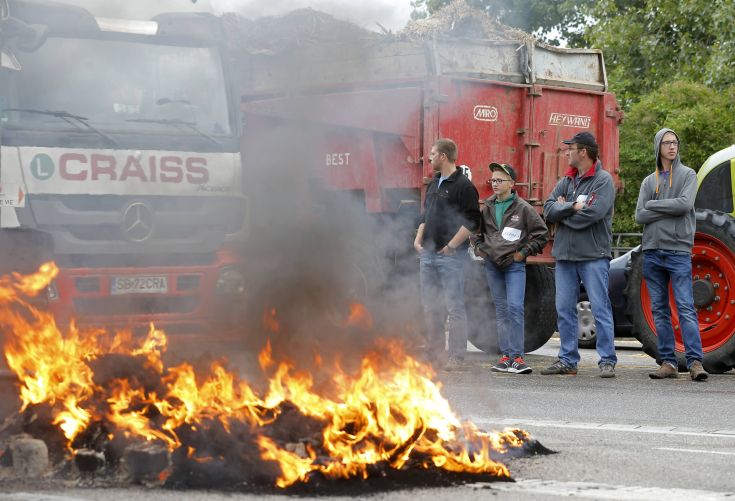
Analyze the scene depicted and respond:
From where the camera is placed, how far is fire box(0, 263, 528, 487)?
227 inches

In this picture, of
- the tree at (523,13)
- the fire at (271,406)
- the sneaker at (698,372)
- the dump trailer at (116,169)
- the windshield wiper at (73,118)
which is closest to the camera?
the fire at (271,406)

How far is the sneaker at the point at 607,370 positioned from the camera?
35.6 ft

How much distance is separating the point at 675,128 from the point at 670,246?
16613 mm

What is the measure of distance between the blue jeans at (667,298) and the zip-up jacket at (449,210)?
146cm

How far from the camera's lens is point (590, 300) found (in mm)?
10859

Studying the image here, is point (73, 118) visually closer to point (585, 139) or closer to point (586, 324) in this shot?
point (585, 139)

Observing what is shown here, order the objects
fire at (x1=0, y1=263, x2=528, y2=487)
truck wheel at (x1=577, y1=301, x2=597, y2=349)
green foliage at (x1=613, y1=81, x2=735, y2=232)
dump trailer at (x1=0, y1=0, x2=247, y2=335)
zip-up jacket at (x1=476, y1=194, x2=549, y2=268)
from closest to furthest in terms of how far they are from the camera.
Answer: fire at (x1=0, y1=263, x2=528, y2=487), dump trailer at (x1=0, y1=0, x2=247, y2=335), zip-up jacket at (x1=476, y1=194, x2=549, y2=268), truck wheel at (x1=577, y1=301, x2=597, y2=349), green foliage at (x1=613, y1=81, x2=735, y2=232)

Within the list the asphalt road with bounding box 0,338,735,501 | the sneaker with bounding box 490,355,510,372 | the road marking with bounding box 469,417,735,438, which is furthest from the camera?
the sneaker with bounding box 490,355,510,372

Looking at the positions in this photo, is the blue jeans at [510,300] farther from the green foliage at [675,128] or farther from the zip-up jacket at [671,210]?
the green foliage at [675,128]

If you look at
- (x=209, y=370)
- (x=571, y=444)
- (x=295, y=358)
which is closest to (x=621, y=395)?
(x=571, y=444)

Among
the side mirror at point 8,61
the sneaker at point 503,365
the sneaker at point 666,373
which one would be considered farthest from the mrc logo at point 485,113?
the side mirror at point 8,61

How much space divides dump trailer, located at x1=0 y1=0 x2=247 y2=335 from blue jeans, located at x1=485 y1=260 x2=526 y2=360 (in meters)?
3.21

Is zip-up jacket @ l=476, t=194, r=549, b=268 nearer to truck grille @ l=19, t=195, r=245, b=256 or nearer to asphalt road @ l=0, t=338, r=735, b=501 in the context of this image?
asphalt road @ l=0, t=338, r=735, b=501

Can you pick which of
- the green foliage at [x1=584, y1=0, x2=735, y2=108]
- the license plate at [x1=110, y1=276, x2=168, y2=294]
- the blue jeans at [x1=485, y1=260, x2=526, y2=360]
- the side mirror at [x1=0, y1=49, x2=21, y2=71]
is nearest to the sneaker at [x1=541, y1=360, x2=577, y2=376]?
the blue jeans at [x1=485, y1=260, x2=526, y2=360]
